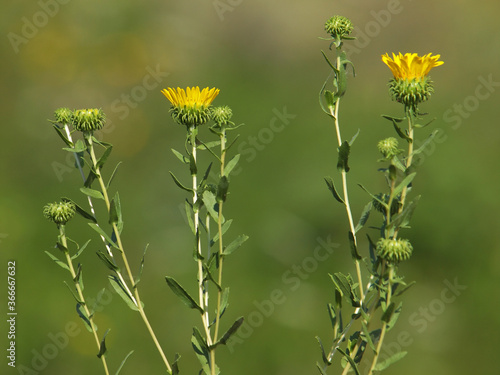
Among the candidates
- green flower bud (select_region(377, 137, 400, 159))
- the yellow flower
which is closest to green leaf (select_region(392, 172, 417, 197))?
green flower bud (select_region(377, 137, 400, 159))

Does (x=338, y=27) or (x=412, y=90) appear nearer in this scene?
(x=412, y=90)

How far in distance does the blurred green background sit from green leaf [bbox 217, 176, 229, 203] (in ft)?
6.59

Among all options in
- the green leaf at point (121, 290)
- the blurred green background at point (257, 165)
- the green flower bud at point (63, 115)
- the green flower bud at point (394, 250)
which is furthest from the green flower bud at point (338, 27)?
the blurred green background at point (257, 165)

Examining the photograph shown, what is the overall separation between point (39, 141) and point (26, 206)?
605mm

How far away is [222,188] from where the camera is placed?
146cm

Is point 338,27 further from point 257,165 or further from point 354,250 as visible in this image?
point 257,165

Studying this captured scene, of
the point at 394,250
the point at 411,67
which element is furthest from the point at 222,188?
the point at 411,67

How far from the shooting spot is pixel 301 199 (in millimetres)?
4062

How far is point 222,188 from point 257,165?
2.92 m

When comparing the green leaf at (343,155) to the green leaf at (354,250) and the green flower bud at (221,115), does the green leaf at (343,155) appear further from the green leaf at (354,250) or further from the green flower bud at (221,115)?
the green flower bud at (221,115)

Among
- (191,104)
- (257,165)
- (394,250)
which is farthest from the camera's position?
(257,165)

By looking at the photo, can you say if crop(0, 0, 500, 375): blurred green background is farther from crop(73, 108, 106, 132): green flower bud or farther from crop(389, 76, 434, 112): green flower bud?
crop(389, 76, 434, 112): green flower bud

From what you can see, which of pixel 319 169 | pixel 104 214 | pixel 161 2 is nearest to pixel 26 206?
pixel 104 214

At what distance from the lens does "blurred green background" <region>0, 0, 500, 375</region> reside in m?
3.49
